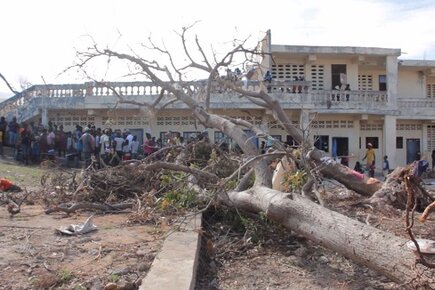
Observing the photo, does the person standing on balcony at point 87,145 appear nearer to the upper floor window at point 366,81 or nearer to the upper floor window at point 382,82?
the upper floor window at point 366,81

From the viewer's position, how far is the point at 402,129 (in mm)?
24875

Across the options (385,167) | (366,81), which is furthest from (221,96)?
(366,81)

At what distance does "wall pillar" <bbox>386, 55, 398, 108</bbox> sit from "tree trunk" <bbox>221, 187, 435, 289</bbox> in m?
17.8

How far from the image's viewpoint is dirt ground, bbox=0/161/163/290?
13.6 ft

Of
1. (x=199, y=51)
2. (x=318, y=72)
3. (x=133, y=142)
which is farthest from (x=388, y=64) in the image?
(x=199, y=51)

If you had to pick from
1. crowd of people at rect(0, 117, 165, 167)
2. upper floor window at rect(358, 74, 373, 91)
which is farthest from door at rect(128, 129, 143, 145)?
upper floor window at rect(358, 74, 373, 91)

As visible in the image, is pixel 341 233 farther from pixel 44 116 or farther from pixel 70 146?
pixel 44 116

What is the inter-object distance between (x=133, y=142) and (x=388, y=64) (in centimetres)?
1234

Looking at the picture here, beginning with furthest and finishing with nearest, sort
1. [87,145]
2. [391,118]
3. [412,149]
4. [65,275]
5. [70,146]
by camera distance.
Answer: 1. [412,149]
2. [391,118]
3. [70,146]
4. [87,145]
5. [65,275]

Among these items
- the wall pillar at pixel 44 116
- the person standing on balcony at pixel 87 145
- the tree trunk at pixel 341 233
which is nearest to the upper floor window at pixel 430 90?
the person standing on balcony at pixel 87 145

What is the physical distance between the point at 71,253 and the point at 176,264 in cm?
118

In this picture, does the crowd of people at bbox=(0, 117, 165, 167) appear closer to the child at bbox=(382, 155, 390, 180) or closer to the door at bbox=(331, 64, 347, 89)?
the child at bbox=(382, 155, 390, 180)

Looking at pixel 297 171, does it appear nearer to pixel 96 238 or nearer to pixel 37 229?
pixel 96 238

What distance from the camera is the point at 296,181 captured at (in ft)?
21.0
